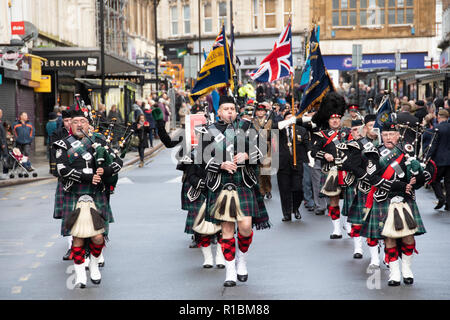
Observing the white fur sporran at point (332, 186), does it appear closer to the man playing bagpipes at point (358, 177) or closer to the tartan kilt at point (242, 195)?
the man playing bagpipes at point (358, 177)

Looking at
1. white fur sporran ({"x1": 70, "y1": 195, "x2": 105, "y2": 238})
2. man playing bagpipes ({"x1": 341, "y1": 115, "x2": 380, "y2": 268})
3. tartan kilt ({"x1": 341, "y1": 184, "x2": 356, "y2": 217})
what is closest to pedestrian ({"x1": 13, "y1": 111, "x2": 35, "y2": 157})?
man playing bagpipes ({"x1": 341, "y1": 115, "x2": 380, "y2": 268})

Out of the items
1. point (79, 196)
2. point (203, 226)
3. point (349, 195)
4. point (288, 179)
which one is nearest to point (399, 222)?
point (203, 226)

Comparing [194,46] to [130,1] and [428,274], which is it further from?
[428,274]

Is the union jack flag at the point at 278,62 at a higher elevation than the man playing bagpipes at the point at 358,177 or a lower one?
higher

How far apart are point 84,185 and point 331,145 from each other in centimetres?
491

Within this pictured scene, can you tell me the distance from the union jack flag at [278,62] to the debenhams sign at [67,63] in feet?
51.1

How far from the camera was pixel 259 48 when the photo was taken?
244ft

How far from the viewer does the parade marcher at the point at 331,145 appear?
38.2ft

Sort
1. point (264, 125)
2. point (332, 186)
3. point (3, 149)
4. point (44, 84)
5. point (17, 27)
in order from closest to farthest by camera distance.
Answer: point (332, 186) < point (264, 125) < point (3, 149) < point (17, 27) < point (44, 84)

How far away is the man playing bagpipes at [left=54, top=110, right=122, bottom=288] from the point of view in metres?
8.27

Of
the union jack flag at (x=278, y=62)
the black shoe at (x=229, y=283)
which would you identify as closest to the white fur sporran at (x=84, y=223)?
the black shoe at (x=229, y=283)

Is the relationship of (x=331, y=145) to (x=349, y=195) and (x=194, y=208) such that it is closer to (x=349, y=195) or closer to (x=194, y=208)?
(x=349, y=195)

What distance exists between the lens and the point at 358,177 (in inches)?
340

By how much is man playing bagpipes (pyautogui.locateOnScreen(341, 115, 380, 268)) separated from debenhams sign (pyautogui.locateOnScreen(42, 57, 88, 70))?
20.1 m
